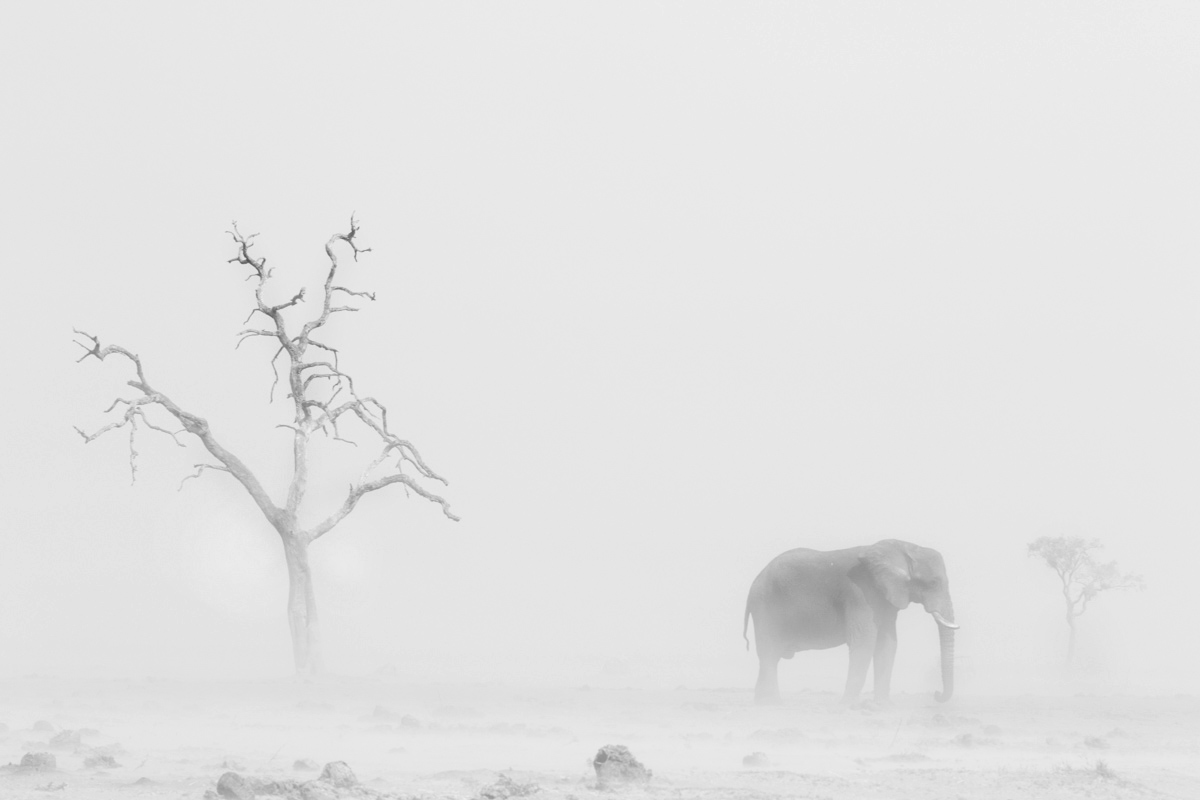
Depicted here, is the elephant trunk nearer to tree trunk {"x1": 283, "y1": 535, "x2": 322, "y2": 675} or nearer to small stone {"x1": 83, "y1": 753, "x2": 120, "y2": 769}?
tree trunk {"x1": 283, "y1": 535, "x2": 322, "y2": 675}

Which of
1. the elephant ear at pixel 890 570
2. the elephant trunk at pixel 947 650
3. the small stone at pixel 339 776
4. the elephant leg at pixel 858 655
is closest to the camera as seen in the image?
the small stone at pixel 339 776

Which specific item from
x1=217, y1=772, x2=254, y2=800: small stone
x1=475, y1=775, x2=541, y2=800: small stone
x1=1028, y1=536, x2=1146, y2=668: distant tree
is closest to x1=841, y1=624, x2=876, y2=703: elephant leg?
x1=475, y1=775, x2=541, y2=800: small stone

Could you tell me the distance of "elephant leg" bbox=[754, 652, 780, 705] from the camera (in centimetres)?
2821

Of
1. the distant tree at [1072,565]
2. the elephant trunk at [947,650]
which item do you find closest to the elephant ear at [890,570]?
the elephant trunk at [947,650]

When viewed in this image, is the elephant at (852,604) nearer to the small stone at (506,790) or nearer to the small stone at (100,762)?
the small stone at (100,762)

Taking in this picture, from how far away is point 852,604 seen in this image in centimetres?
2784

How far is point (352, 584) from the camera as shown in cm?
12962

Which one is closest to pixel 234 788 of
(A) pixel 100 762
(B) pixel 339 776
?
(B) pixel 339 776

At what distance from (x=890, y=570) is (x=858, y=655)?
1.96 m

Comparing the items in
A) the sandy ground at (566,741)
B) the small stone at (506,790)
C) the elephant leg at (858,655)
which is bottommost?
the sandy ground at (566,741)

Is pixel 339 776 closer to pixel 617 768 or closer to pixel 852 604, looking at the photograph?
pixel 617 768

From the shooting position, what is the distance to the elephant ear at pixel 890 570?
1081 inches

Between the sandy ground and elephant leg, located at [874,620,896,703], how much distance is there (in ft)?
2.50

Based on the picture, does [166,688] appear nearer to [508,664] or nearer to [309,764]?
[309,764]
